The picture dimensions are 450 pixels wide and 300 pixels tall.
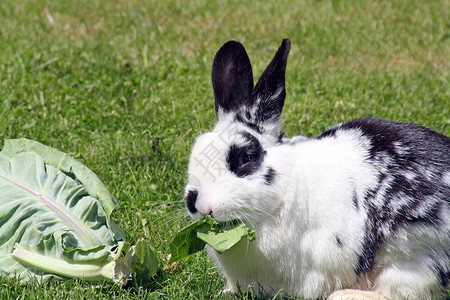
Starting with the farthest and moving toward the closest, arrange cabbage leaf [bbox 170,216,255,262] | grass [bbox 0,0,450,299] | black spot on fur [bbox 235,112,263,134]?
1. grass [bbox 0,0,450,299]
2. black spot on fur [bbox 235,112,263,134]
3. cabbage leaf [bbox 170,216,255,262]

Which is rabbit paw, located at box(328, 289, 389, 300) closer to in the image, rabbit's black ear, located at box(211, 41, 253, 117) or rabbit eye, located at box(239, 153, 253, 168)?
rabbit eye, located at box(239, 153, 253, 168)

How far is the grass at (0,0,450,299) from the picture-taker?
3.74 m

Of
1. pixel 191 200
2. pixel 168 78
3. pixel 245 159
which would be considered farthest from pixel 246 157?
pixel 168 78

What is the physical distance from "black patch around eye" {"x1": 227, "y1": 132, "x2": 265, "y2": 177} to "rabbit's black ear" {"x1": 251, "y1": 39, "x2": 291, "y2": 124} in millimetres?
153

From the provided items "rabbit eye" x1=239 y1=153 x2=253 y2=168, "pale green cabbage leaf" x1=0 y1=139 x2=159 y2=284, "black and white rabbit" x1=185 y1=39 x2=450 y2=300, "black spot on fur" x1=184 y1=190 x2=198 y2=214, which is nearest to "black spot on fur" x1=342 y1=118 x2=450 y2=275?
"black and white rabbit" x1=185 y1=39 x2=450 y2=300

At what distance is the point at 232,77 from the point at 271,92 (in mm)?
244

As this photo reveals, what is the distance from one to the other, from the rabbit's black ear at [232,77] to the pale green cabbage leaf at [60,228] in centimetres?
81

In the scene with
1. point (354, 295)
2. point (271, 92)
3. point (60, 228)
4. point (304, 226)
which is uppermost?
point (271, 92)

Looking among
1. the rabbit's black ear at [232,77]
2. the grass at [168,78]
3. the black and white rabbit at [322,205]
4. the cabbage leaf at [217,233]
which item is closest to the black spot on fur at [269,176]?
the black and white rabbit at [322,205]

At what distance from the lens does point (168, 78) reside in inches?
207

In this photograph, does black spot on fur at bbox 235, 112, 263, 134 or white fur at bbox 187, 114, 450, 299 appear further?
black spot on fur at bbox 235, 112, 263, 134

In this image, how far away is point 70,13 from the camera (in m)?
6.59

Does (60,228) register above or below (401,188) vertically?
above

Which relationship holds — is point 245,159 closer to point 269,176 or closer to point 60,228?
point 269,176
